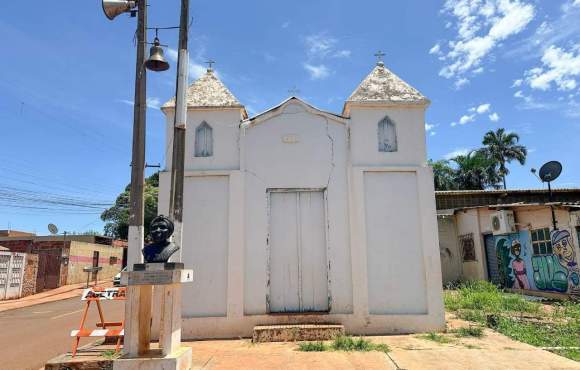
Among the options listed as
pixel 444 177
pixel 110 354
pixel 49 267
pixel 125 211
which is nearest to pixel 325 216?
pixel 110 354

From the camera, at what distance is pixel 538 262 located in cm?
1445

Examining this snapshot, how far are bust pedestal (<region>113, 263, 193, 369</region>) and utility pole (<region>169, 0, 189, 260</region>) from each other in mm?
925

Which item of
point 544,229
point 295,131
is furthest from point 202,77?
point 544,229

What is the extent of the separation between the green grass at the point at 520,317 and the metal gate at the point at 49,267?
24273 millimetres

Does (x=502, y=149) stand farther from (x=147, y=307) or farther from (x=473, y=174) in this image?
(x=147, y=307)

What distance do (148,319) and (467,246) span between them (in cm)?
1622

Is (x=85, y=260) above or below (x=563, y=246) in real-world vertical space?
above

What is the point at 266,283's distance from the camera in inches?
344

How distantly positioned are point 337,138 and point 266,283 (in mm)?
3493

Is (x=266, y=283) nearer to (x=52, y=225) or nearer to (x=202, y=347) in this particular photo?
(x=202, y=347)

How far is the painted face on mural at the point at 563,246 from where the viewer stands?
12.7 metres

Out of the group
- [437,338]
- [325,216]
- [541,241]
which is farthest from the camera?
[541,241]

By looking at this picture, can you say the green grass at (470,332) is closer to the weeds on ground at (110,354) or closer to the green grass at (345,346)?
the green grass at (345,346)

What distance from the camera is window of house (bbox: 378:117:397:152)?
30.9ft
